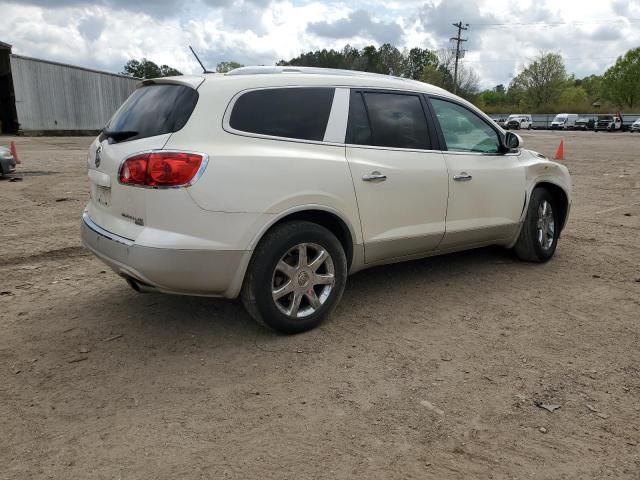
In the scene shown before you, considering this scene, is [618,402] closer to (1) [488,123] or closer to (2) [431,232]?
(2) [431,232]

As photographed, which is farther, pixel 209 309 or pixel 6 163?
pixel 6 163

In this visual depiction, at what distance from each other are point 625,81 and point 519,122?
32.6 m

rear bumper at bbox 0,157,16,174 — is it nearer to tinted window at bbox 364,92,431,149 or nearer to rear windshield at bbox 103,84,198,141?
rear windshield at bbox 103,84,198,141

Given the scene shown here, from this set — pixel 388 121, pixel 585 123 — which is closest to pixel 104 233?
pixel 388 121

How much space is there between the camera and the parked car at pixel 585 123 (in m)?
57.9

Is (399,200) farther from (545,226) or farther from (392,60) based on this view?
(392,60)

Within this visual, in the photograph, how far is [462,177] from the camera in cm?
486

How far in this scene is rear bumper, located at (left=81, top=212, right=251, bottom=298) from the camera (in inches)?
136

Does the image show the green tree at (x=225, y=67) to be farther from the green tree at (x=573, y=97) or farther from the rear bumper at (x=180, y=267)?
the green tree at (x=573, y=97)

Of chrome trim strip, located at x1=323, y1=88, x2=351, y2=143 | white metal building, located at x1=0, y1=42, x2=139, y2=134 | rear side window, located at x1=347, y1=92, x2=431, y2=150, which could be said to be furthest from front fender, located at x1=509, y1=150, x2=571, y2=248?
white metal building, located at x1=0, y1=42, x2=139, y2=134

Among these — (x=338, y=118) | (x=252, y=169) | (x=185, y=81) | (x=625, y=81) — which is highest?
(x=625, y=81)

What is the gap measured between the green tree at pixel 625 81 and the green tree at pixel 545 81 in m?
7.99

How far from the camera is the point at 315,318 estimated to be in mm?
4035

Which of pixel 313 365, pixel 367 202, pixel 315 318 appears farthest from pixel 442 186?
pixel 313 365
